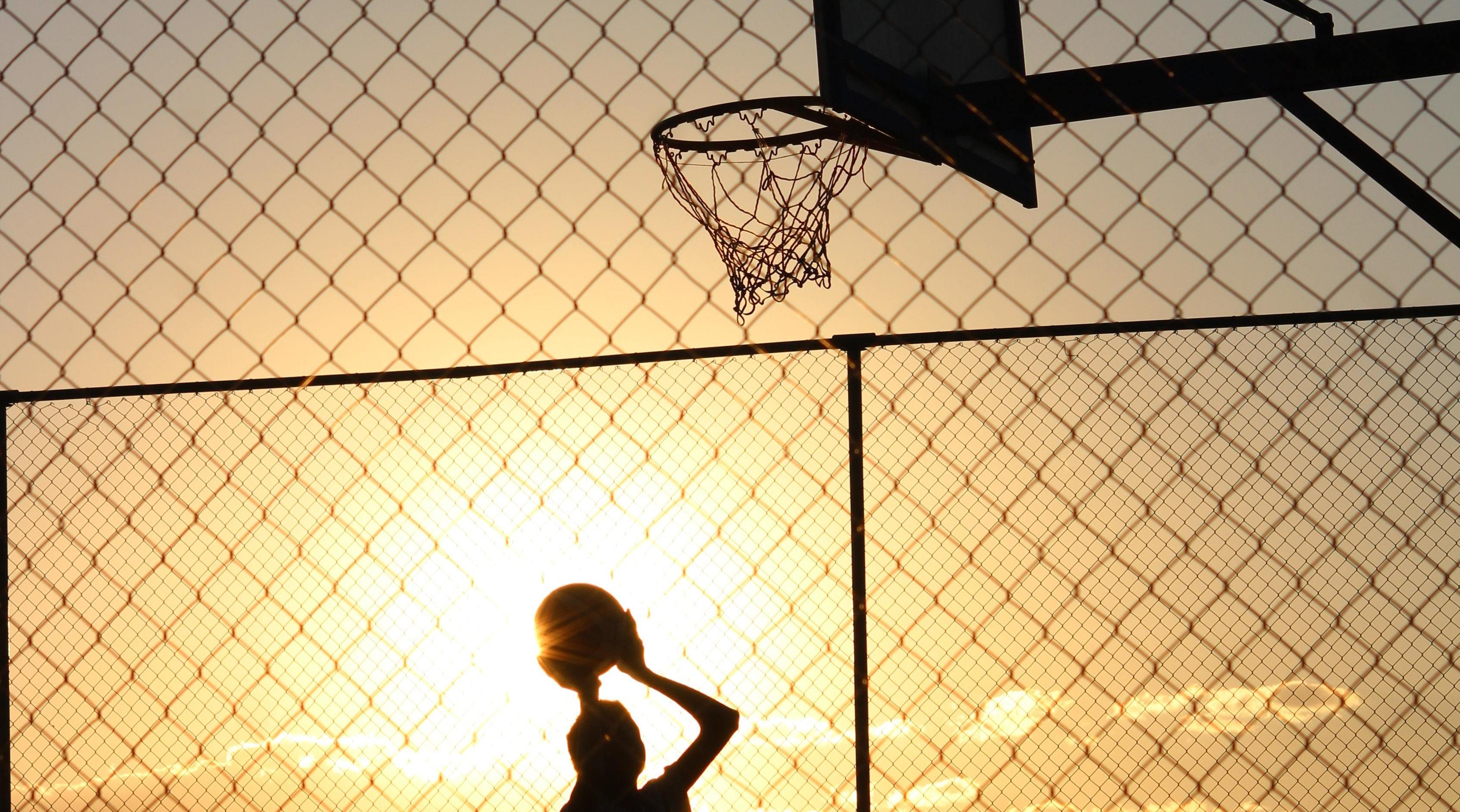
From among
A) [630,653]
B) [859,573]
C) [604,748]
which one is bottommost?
[604,748]

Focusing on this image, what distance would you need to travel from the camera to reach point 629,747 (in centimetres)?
168

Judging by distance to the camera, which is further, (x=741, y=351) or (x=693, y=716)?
(x=741, y=351)

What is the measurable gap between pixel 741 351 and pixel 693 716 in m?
1.25

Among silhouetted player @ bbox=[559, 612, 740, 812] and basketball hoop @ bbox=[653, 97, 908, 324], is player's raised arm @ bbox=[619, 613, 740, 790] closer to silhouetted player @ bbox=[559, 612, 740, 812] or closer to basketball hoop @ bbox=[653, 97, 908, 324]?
silhouetted player @ bbox=[559, 612, 740, 812]

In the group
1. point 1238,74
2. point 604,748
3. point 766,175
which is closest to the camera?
point 604,748

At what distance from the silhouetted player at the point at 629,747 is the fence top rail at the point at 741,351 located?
118cm

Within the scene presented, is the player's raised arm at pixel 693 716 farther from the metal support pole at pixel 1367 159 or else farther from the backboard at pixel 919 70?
the metal support pole at pixel 1367 159

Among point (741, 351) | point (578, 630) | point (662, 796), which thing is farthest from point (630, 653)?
point (741, 351)

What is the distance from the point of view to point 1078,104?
7.84 ft

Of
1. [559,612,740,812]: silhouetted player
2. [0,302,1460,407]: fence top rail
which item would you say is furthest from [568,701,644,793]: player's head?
[0,302,1460,407]: fence top rail

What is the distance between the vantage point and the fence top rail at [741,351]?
9.16 ft

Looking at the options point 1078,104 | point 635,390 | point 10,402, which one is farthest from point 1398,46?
point 10,402

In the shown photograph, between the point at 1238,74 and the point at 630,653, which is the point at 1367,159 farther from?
the point at 630,653

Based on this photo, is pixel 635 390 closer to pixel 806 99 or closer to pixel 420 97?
pixel 806 99
